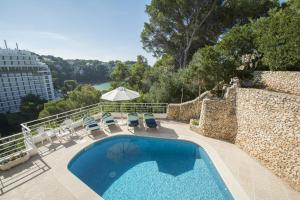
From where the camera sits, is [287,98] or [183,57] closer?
[287,98]

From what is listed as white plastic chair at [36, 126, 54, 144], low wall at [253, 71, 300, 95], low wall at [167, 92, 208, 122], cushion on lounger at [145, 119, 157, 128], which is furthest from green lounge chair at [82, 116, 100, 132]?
low wall at [253, 71, 300, 95]

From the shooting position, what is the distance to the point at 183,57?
691 inches

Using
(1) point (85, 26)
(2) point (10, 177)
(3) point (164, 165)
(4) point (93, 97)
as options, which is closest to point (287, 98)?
(3) point (164, 165)

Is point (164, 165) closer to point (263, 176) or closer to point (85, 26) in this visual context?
point (263, 176)

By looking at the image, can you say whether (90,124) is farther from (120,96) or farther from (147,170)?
(147,170)

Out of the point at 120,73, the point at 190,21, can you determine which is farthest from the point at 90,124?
the point at 120,73

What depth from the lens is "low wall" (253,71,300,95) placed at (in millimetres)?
7207

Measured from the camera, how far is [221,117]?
7766 mm

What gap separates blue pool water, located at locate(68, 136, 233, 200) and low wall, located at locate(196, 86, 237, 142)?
1299 mm

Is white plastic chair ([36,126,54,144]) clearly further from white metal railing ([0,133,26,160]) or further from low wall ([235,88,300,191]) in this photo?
low wall ([235,88,300,191])

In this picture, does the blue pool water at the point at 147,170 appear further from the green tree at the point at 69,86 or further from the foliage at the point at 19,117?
the green tree at the point at 69,86

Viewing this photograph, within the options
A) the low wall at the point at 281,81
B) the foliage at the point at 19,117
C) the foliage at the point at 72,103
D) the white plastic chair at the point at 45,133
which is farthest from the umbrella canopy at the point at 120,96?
the foliage at the point at 19,117

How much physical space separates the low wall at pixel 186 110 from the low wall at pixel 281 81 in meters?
3.05

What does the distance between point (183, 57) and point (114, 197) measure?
15510 millimetres
